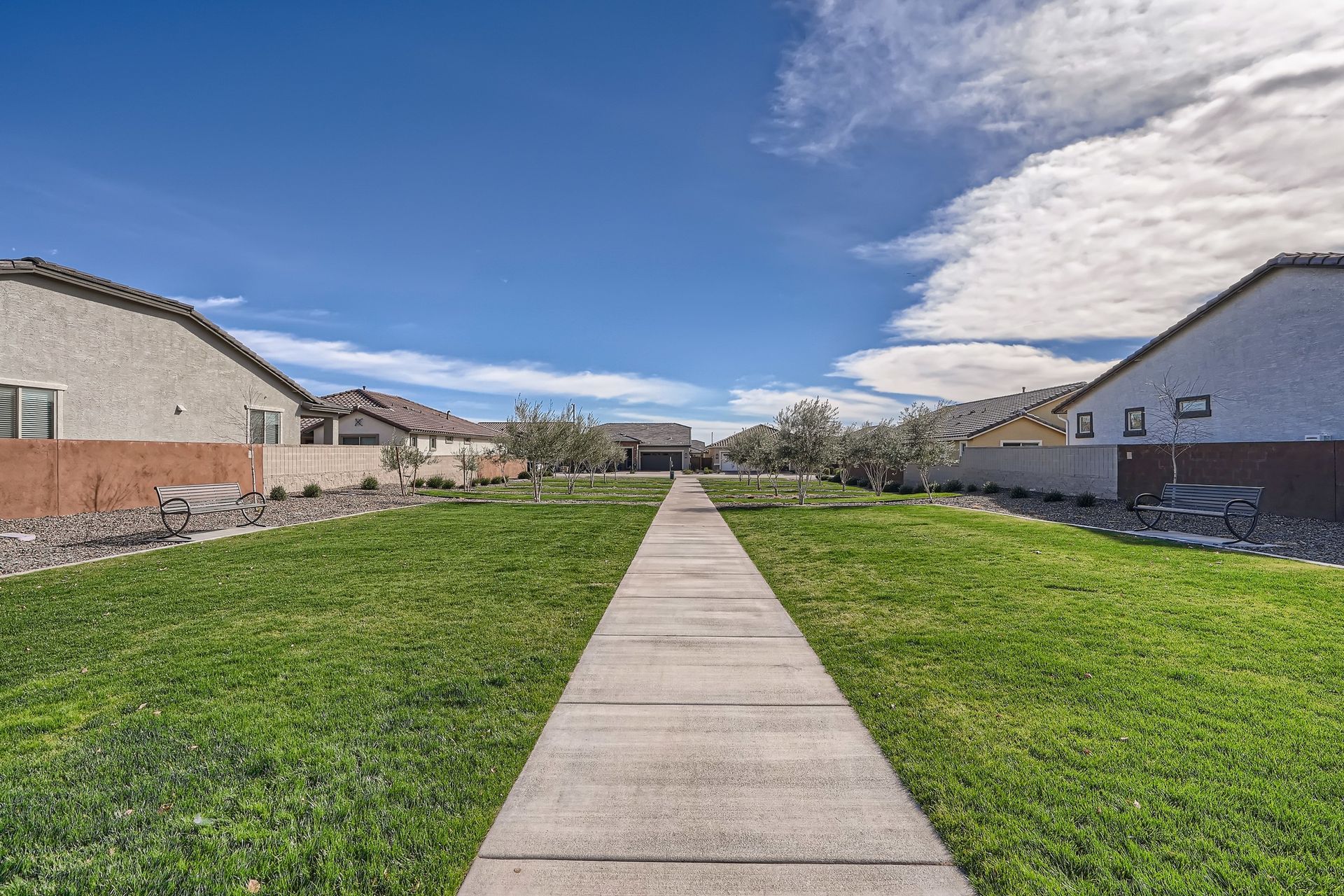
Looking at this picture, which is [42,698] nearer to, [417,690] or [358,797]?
[417,690]

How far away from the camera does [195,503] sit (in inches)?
522

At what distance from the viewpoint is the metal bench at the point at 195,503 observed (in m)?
12.6

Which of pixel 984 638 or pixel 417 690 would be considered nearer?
pixel 417 690

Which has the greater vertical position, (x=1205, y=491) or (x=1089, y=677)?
(x=1205, y=491)

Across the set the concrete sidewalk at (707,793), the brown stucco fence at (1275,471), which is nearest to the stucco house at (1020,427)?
the brown stucco fence at (1275,471)

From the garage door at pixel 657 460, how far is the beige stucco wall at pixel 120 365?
4533 cm

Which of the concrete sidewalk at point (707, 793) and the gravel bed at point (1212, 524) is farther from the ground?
the gravel bed at point (1212, 524)

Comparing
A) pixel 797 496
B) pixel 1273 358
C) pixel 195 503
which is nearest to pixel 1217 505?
pixel 1273 358

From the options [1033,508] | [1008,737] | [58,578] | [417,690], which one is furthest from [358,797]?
[1033,508]

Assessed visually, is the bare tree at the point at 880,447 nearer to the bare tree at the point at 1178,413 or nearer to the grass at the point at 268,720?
the bare tree at the point at 1178,413

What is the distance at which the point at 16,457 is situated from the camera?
13516mm

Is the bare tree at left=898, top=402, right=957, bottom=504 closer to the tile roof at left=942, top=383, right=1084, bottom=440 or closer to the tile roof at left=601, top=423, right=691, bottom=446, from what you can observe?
the tile roof at left=942, top=383, right=1084, bottom=440

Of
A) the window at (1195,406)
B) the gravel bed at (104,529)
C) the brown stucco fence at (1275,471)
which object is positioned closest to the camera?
the gravel bed at (104,529)

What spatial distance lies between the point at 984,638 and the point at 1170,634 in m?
1.81
